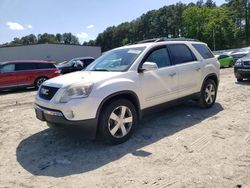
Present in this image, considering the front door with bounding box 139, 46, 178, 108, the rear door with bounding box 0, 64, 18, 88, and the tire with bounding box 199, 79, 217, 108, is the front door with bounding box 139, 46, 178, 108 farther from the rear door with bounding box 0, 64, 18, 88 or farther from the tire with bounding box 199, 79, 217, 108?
the rear door with bounding box 0, 64, 18, 88

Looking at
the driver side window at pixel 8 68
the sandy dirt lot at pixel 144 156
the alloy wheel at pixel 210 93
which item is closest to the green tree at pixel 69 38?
the driver side window at pixel 8 68

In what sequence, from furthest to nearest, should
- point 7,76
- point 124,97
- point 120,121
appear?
point 7,76 → point 124,97 → point 120,121

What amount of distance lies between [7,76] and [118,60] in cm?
1056

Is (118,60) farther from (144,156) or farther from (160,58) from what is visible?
(144,156)

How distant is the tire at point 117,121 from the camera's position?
5070 millimetres

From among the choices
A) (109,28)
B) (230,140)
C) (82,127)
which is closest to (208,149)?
(230,140)

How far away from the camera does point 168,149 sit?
5055 millimetres

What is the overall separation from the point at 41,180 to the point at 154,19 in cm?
11824

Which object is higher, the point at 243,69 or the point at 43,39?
the point at 43,39

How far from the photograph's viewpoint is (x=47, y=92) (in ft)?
17.6

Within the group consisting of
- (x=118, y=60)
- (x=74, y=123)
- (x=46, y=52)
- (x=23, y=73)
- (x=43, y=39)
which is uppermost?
(x=43, y=39)

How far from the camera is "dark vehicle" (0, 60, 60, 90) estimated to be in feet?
49.1

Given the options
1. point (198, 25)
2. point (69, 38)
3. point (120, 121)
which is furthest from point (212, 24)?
point (69, 38)

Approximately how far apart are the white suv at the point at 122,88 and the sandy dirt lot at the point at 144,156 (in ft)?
1.59
